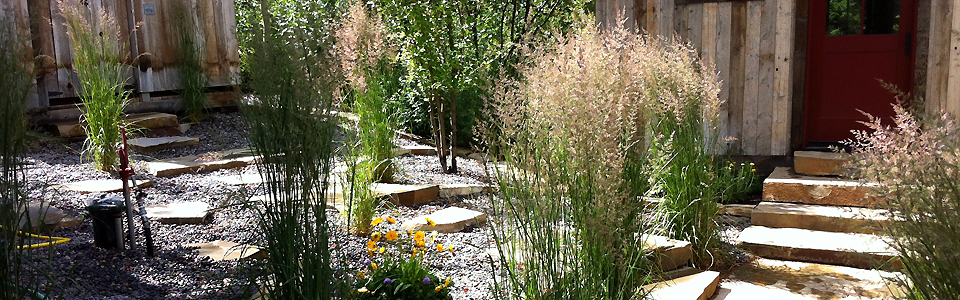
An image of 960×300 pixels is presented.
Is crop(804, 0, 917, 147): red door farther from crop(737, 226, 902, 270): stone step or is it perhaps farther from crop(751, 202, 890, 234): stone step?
crop(737, 226, 902, 270): stone step

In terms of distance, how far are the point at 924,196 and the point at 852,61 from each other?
13.1 ft

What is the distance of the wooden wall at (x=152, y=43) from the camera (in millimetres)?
6590

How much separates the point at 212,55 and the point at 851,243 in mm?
6184

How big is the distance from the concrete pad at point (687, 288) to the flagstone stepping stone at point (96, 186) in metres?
3.18

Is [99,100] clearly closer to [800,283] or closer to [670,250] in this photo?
[670,250]

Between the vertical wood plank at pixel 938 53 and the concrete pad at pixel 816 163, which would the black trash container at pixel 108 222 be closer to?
the concrete pad at pixel 816 163

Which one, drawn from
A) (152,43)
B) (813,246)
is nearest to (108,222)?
(813,246)

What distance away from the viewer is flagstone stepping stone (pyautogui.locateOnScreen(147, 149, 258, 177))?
211 inches

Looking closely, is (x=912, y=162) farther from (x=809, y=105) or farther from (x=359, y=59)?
(x=809, y=105)

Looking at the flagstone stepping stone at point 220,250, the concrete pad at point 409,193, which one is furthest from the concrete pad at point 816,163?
the flagstone stepping stone at point 220,250

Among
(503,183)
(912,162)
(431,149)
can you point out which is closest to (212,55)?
(431,149)

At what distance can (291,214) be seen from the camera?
86.7 inches

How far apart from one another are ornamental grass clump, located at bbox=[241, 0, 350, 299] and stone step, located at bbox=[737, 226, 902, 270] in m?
2.74

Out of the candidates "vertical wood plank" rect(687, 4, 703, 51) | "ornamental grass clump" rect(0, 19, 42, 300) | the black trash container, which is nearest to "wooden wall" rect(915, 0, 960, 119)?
"vertical wood plank" rect(687, 4, 703, 51)
